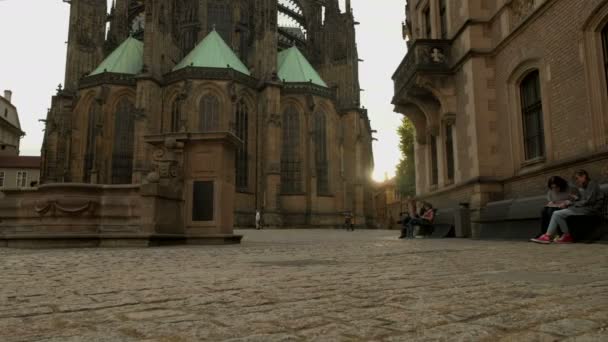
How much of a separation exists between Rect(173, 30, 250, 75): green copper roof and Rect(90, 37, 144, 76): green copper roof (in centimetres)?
350

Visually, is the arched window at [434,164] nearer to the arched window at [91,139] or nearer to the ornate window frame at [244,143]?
the ornate window frame at [244,143]

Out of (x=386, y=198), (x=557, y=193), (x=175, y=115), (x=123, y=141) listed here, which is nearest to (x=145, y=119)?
(x=175, y=115)

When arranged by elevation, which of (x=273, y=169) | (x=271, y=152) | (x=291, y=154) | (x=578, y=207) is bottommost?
(x=578, y=207)

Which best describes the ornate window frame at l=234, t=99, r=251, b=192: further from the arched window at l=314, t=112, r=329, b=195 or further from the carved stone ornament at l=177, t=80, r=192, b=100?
the arched window at l=314, t=112, r=329, b=195

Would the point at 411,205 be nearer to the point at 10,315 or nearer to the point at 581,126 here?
the point at 581,126

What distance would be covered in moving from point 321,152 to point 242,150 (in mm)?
6686

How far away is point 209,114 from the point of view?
126 ft

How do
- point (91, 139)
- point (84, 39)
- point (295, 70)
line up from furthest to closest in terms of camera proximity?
point (295, 70), point (84, 39), point (91, 139)

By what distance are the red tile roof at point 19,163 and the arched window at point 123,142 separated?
Result: 2548 cm

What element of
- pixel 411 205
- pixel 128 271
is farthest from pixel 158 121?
pixel 128 271

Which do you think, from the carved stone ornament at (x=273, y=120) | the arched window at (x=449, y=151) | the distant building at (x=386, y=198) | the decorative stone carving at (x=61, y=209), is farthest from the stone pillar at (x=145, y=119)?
the distant building at (x=386, y=198)

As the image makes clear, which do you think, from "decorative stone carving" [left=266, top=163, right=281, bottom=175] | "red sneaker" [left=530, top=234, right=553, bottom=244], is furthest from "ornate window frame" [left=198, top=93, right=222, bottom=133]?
"red sneaker" [left=530, top=234, right=553, bottom=244]

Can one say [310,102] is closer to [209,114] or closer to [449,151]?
[209,114]

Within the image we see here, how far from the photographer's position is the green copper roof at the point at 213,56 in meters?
39.3
